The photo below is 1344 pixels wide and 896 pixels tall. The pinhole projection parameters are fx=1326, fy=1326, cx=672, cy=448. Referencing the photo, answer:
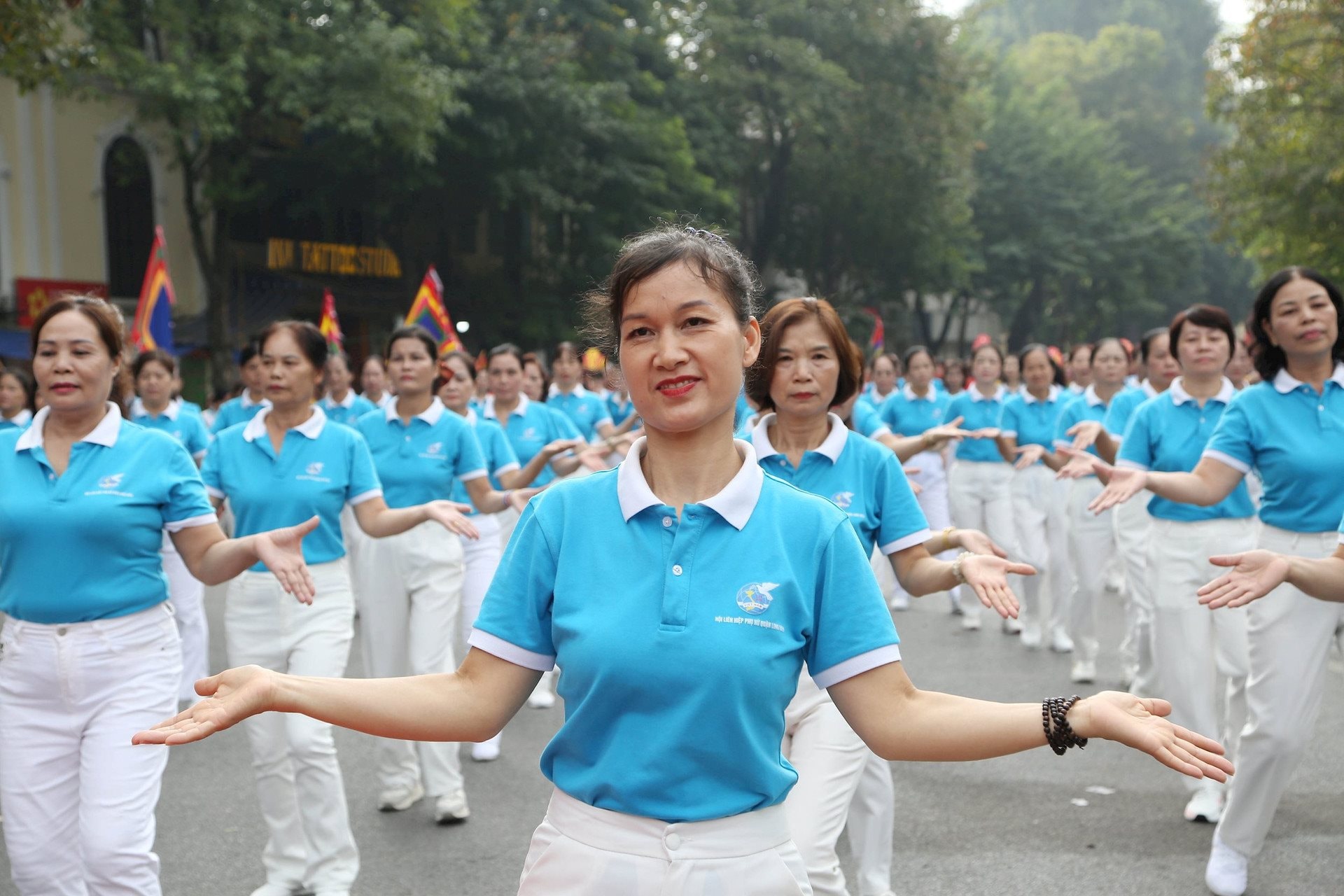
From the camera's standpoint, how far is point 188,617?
8.23 metres

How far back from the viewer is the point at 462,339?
2925cm

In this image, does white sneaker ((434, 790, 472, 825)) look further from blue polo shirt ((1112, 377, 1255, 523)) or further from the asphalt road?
blue polo shirt ((1112, 377, 1255, 523))

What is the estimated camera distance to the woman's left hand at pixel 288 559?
3.78 m

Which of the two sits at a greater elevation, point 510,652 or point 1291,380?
point 1291,380

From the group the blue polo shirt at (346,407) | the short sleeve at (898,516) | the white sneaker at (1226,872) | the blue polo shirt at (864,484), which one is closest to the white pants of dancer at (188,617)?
the blue polo shirt at (346,407)

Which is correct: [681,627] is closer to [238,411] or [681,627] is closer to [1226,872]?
[1226,872]

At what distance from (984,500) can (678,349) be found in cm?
902

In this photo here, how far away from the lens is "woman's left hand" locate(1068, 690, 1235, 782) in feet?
7.09

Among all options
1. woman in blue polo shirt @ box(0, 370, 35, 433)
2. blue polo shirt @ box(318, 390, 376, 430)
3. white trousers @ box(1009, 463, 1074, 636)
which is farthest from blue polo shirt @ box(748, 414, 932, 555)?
woman in blue polo shirt @ box(0, 370, 35, 433)

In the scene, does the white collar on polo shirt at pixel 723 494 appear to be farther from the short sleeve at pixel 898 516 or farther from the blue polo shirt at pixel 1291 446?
the blue polo shirt at pixel 1291 446

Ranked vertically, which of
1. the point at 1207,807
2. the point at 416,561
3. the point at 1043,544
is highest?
the point at 416,561

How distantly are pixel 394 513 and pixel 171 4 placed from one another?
17183mm

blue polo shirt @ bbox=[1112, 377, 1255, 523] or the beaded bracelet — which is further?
blue polo shirt @ bbox=[1112, 377, 1255, 523]

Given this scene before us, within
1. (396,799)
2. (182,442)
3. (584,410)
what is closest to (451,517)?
(396,799)
